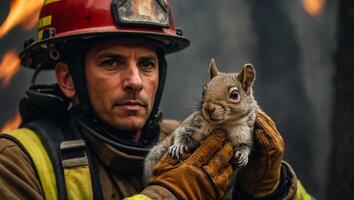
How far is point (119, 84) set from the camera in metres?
4.09

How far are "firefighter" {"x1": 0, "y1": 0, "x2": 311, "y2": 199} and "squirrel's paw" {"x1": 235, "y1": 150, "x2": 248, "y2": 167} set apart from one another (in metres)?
0.06

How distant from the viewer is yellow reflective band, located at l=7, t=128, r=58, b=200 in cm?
369

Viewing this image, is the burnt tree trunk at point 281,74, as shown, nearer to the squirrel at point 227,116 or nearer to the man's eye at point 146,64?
the man's eye at point 146,64

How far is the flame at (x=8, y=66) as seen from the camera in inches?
222

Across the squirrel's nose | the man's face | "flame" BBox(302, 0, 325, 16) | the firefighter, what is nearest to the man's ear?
the firefighter

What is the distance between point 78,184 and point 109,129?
0.56 m

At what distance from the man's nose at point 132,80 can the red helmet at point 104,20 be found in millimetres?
247

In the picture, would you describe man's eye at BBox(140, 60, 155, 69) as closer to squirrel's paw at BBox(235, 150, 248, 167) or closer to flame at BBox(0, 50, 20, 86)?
squirrel's paw at BBox(235, 150, 248, 167)

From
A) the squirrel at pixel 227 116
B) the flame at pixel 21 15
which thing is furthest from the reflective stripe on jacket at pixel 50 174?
the flame at pixel 21 15

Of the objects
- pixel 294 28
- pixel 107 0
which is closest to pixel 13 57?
pixel 107 0

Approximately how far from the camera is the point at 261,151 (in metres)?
3.84

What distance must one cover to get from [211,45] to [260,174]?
11.5ft

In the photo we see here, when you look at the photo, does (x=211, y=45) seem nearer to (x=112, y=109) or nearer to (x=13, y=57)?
(x=13, y=57)

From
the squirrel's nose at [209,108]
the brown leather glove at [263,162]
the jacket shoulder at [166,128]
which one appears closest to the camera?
the squirrel's nose at [209,108]
